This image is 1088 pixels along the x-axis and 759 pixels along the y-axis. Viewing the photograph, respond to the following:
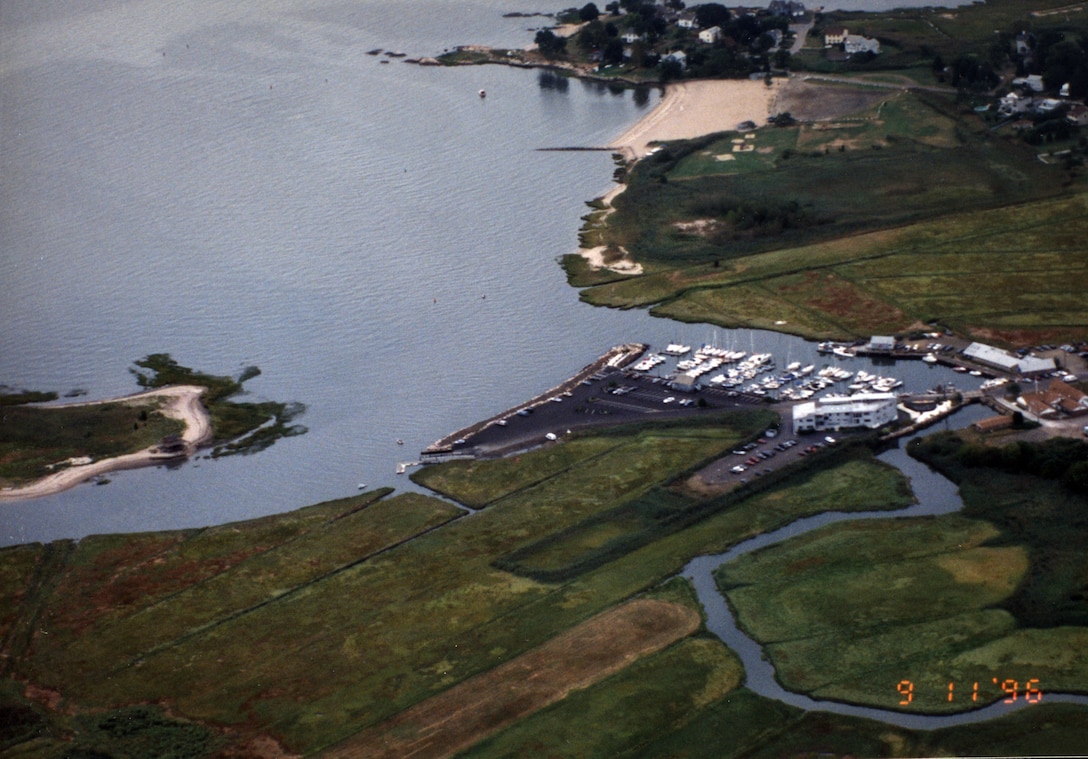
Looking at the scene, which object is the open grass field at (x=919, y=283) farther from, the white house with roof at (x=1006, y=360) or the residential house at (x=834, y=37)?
the residential house at (x=834, y=37)

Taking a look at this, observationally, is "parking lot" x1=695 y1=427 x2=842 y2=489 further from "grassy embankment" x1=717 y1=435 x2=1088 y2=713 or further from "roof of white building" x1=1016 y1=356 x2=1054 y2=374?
"roof of white building" x1=1016 y1=356 x2=1054 y2=374

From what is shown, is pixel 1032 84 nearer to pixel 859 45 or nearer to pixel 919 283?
pixel 859 45

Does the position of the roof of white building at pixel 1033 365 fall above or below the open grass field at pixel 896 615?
above

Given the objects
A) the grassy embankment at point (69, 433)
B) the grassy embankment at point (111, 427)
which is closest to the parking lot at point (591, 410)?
the grassy embankment at point (111, 427)

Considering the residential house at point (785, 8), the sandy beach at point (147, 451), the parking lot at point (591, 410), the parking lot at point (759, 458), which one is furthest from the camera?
the residential house at point (785, 8)

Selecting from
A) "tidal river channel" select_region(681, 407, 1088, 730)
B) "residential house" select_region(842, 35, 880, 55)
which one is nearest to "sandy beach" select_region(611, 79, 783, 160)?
"residential house" select_region(842, 35, 880, 55)
